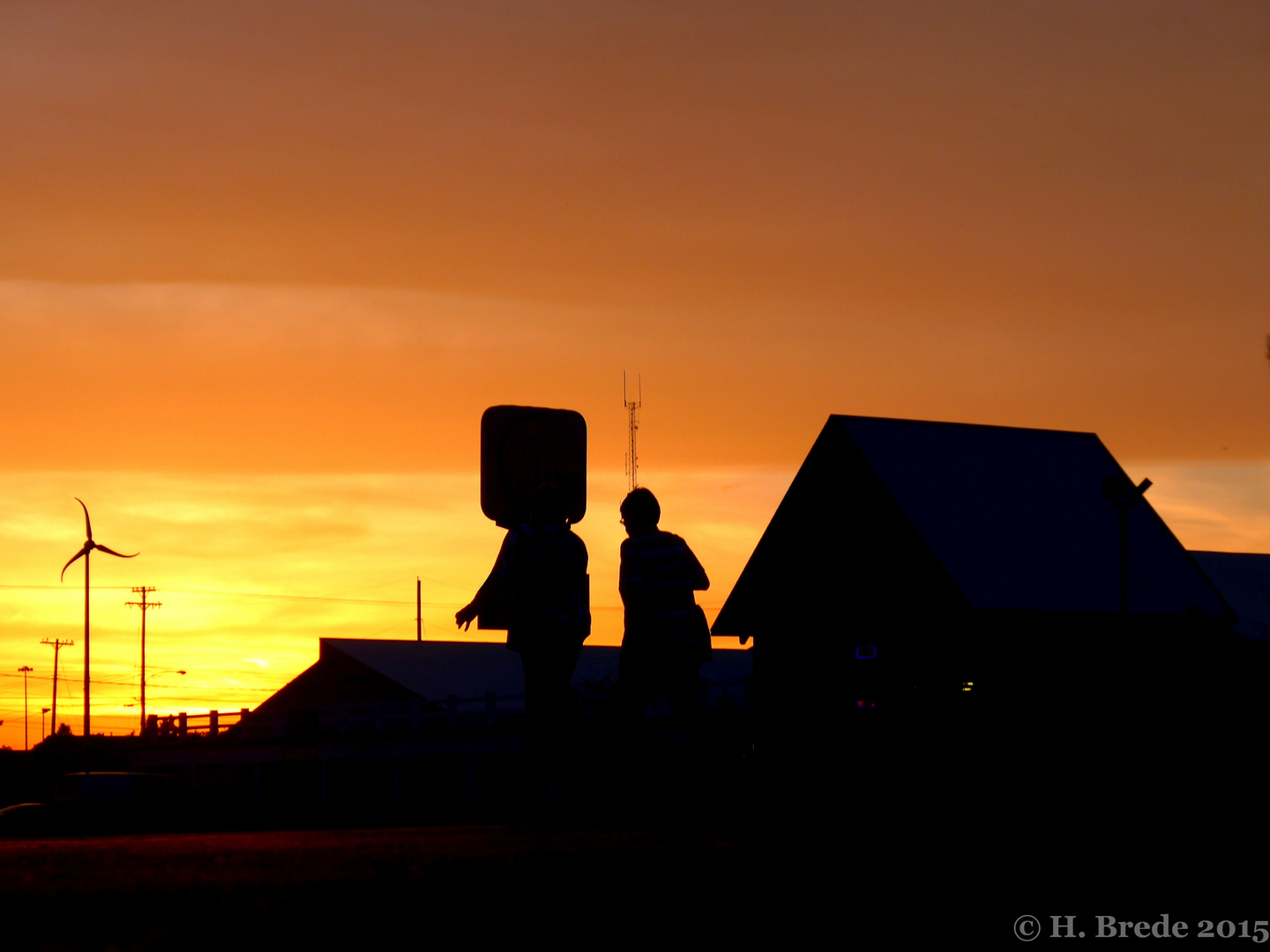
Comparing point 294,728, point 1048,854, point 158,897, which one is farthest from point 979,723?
point 294,728

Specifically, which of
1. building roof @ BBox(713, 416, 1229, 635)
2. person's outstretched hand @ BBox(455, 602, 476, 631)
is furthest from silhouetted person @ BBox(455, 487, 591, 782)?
building roof @ BBox(713, 416, 1229, 635)

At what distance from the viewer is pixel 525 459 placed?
1155 cm

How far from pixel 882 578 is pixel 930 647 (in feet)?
6.09

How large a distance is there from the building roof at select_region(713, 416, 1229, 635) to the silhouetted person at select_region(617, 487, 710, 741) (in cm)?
1673

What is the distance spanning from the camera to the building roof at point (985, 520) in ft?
86.7

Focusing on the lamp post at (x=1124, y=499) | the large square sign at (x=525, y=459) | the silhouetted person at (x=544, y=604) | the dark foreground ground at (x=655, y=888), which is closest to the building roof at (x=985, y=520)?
the lamp post at (x=1124, y=499)

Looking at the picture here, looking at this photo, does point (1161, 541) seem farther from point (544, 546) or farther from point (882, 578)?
point (544, 546)

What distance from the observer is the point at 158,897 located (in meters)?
4.85

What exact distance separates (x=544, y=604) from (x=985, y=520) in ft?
66.2

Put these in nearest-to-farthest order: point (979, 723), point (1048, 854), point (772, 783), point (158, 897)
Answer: point (158, 897) → point (1048, 854) → point (772, 783) → point (979, 723)

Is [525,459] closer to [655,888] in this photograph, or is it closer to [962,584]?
[655,888]

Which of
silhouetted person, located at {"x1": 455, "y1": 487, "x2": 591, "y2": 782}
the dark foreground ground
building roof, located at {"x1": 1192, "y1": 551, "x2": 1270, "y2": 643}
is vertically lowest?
the dark foreground ground

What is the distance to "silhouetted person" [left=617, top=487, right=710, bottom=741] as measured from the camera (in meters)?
9.12

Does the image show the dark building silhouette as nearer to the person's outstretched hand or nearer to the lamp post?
the lamp post
